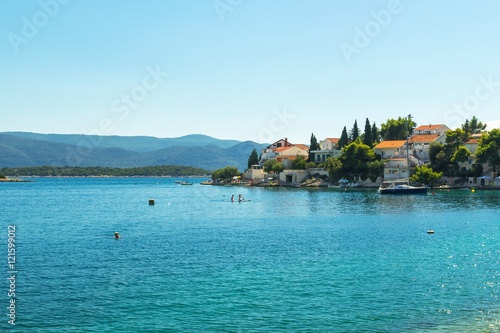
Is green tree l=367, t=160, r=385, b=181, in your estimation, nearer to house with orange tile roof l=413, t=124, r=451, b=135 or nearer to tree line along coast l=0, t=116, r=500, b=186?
tree line along coast l=0, t=116, r=500, b=186

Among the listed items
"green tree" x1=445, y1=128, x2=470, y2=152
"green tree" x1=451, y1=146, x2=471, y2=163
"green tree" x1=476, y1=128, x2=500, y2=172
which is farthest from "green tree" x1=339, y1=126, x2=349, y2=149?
"green tree" x1=476, y1=128, x2=500, y2=172

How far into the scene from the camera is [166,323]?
79.8 feet

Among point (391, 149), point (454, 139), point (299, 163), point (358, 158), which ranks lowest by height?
point (299, 163)

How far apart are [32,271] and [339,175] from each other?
407 feet

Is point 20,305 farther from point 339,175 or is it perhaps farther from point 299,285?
point 339,175

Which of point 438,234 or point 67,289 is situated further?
point 438,234

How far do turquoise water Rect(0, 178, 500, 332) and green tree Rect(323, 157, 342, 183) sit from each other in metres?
89.3

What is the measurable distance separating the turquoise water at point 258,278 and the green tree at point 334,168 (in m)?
89.3

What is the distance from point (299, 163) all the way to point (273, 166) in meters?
11.6

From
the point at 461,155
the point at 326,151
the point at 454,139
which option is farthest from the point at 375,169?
the point at 326,151

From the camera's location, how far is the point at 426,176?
435 feet

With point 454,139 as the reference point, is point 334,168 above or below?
below

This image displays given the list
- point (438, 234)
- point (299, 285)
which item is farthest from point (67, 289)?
point (438, 234)

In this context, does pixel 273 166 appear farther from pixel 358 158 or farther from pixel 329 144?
pixel 358 158
